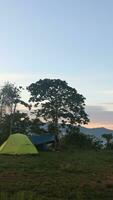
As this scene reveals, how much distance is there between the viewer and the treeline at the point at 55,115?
1394 inches

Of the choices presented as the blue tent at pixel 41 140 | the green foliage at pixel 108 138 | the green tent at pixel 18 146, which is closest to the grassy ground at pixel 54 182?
the green tent at pixel 18 146

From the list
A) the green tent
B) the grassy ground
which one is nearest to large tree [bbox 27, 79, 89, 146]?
the green tent

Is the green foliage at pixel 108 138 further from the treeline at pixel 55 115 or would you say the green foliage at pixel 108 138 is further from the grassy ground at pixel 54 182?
the grassy ground at pixel 54 182

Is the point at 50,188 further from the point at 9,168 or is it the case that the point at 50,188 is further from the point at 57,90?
the point at 57,90

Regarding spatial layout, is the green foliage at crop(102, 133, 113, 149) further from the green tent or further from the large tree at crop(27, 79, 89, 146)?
the green tent

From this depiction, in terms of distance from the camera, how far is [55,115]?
117ft

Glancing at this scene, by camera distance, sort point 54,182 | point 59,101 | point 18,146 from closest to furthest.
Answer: point 54,182 < point 18,146 < point 59,101

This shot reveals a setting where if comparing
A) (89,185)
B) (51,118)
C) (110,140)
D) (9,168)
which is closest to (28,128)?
(51,118)

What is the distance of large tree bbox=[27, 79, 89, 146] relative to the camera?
35656 millimetres

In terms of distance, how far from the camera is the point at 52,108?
35781mm

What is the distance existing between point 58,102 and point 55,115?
1.10 m

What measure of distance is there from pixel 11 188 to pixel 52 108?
24.9 metres

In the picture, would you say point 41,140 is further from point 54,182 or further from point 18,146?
point 54,182

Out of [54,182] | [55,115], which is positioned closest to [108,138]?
[55,115]
